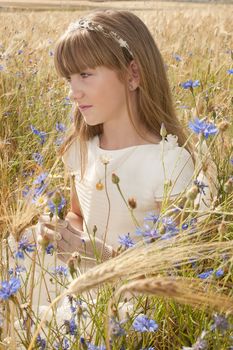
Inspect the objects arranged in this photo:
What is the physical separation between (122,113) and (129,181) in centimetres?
20

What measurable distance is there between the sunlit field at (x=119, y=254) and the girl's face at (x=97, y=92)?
0.64 feet

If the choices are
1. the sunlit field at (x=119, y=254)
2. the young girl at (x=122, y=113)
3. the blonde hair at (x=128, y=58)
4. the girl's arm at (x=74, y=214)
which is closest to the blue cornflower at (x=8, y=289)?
the sunlit field at (x=119, y=254)

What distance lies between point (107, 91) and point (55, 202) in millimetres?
653

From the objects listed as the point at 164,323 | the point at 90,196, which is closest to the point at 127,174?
the point at 90,196

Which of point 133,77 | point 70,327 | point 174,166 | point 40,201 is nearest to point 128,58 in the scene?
point 133,77

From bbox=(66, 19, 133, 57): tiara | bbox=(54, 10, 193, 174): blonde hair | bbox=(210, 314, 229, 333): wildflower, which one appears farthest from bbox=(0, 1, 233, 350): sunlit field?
bbox=(66, 19, 133, 57): tiara

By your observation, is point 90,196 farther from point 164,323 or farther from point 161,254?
point 161,254

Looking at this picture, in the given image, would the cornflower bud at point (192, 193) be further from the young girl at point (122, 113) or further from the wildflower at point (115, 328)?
the young girl at point (122, 113)

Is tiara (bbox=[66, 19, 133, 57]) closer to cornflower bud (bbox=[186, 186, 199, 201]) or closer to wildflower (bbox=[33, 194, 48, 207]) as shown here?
wildflower (bbox=[33, 194, 48, 207])

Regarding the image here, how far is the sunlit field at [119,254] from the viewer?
825mm

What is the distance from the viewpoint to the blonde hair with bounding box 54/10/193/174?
1685 mm

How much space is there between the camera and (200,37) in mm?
4523

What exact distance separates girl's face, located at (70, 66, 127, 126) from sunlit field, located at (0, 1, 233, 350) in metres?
0.20

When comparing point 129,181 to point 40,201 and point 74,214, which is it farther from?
point 40,201
